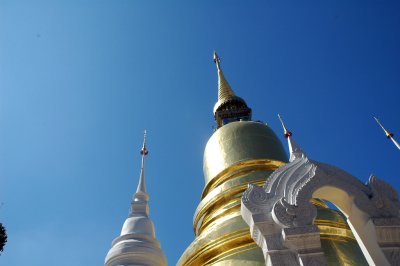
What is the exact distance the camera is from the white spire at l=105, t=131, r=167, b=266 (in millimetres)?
6586

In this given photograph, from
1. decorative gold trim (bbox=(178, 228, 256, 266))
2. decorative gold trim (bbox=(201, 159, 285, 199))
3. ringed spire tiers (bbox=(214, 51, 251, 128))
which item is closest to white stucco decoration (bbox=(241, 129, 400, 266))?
decorative gold trim (bbox=(178, 228, 256, 266))

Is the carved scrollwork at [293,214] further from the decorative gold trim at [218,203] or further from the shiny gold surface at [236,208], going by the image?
the decorative gold trim at [218,203]

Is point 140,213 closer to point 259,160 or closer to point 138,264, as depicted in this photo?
point 138,264

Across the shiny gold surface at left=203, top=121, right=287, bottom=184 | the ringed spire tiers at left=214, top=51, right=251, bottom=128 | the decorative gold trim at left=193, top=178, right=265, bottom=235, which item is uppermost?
the ringed spire tiers at left=214, top=51, right=251, bottom=128

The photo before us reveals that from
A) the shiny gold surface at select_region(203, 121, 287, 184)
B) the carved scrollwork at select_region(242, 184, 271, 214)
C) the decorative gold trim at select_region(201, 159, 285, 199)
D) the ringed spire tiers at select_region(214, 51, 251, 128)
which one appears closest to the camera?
the carved scrollwork at select_region(242, 184, 271, 214)

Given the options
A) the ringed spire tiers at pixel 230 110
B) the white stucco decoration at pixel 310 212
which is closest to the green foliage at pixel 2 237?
the white stucco decoration at pixel 310 212

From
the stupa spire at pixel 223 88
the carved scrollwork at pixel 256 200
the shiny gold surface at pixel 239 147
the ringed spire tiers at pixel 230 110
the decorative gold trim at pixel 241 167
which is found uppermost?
the stupa spire at pixel 223 88

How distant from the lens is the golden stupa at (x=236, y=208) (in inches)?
184

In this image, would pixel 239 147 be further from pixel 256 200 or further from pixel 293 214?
pixel 293 214

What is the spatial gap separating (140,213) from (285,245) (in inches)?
205

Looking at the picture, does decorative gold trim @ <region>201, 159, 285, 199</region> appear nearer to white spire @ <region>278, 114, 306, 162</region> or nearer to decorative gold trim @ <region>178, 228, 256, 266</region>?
white spire @ <region>278, 114, 306, 162</region>

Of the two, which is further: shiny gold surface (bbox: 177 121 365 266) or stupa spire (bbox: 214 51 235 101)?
stupa spire (bbox: 214 51 235 101)

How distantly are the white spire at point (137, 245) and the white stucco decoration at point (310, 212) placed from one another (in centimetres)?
→ 357

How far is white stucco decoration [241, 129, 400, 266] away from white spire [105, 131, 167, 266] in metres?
3.57
